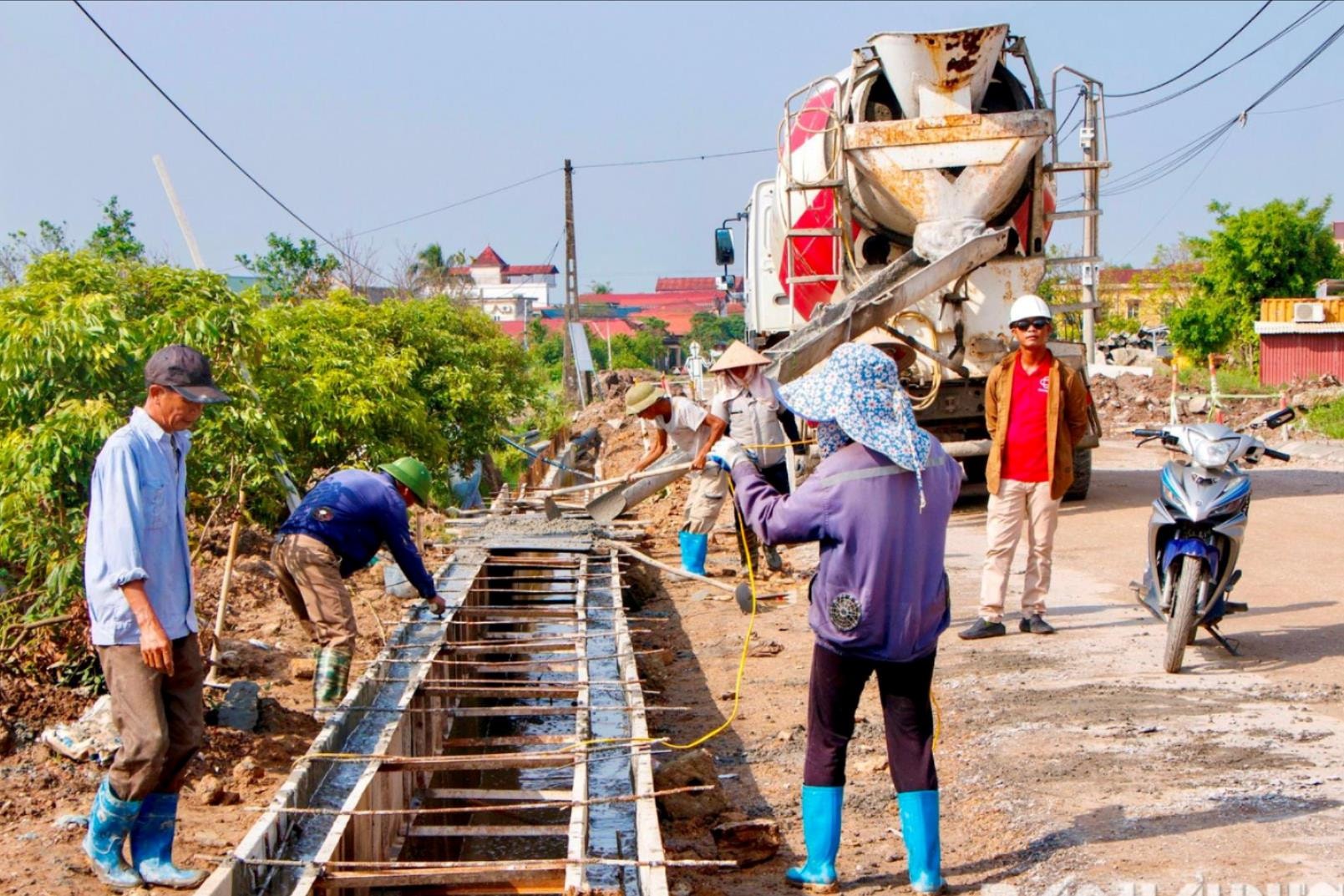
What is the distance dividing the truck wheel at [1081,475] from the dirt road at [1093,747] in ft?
9.57

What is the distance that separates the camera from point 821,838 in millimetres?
3934

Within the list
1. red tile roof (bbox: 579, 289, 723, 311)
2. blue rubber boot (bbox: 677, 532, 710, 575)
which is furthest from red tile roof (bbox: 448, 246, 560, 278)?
blue rubber boot (bbox: 677, 532, 710, 575)

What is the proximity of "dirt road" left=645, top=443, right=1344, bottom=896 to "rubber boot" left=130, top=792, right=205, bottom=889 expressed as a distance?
63.6 inches

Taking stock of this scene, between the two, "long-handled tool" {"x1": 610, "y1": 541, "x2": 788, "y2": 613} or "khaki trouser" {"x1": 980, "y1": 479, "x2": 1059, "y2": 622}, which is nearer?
"khaki trouser" {"x1": 980, "y1": 479, "x2": 1059, "y2": 622}

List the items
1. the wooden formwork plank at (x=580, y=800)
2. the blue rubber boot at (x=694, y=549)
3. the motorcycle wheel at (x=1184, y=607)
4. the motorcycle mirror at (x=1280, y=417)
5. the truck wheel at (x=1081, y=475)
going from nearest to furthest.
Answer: the wooden formwork plank at (x=580, y=800)
the motorcycle wheel at (x=1184, y=607)
the motorcycle mirror at (x=1280, y=417)
the blue rubber boot at (x=694, y=549)
the truck wheel at (x=1081, y=475)

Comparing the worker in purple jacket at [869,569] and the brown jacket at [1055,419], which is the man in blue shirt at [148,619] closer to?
the worker in purple jacket at [869,569]

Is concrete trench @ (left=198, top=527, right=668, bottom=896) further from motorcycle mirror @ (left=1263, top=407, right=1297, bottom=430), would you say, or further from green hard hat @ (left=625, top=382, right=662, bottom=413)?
motorcycle mirror @ (left=1263, top=407, right=1297, bottom=430)

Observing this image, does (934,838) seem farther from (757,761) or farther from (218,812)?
(218,812)

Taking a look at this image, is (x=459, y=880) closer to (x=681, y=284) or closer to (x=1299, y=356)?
(x=1299, y=356)

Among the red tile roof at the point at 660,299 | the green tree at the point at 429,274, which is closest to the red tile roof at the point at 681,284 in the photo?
the red tile roof at the point at 660,299

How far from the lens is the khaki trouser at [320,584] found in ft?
18.8

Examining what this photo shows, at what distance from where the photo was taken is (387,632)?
25.5 feet

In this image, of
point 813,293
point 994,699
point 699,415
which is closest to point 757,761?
point 994,699

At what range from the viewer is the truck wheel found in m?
11.3
